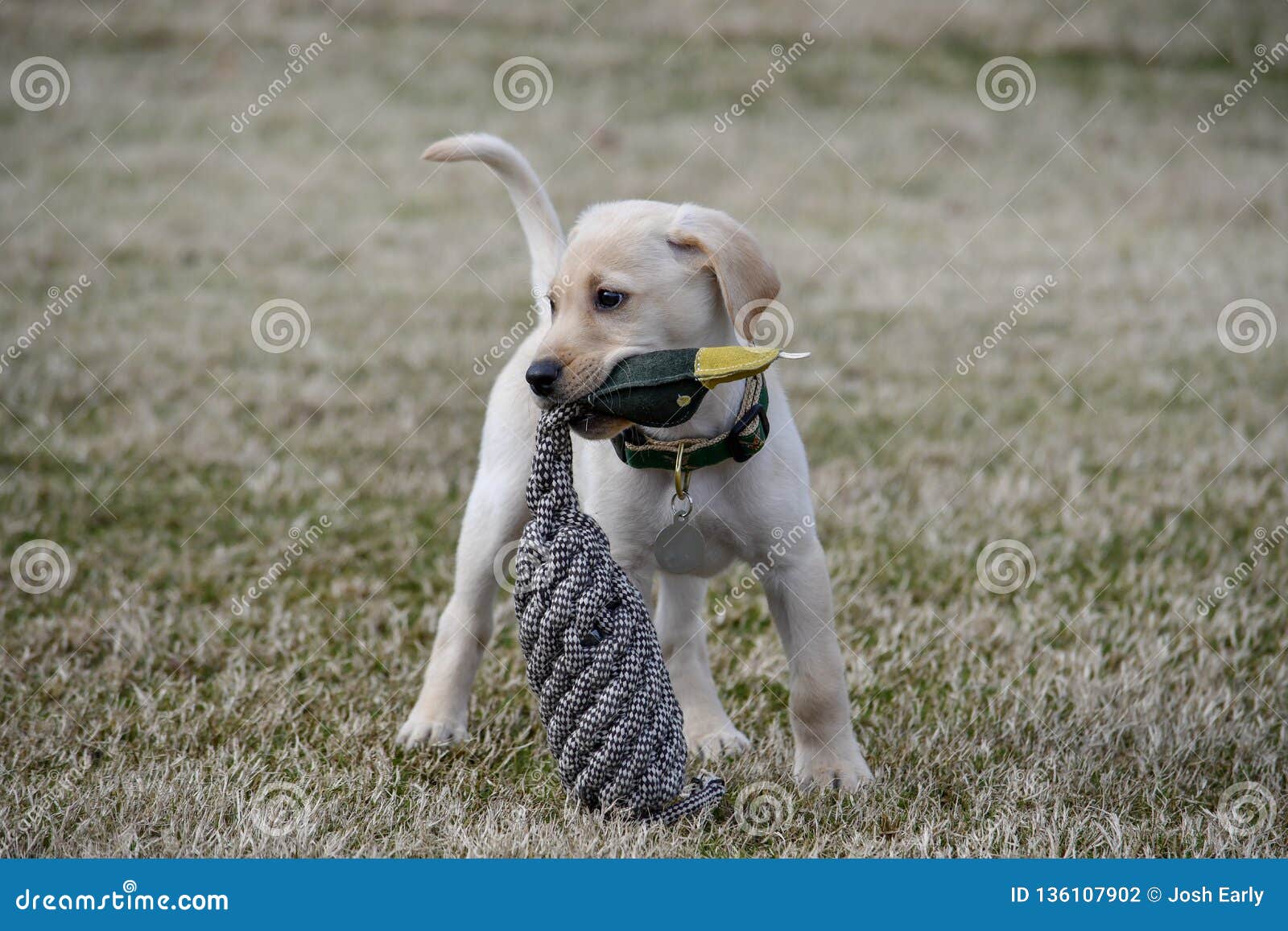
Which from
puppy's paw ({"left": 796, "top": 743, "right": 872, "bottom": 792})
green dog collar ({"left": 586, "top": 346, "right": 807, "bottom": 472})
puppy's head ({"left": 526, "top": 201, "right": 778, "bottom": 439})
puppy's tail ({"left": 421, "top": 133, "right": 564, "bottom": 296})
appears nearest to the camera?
green dog collar ({"left": 586, "top": 346, "right": 807, "bottom": 472})

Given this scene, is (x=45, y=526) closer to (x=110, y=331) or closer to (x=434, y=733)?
(x=434, y=733)

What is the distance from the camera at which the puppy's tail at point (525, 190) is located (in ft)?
10.0

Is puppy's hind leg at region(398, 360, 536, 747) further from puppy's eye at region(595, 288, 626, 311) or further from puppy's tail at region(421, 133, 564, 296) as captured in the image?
puppy's eye at region(595, 288, 626, 311)

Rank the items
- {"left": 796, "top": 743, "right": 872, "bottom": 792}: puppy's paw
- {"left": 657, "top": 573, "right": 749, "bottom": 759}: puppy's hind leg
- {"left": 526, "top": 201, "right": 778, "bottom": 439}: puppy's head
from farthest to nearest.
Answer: {"left": 657, "top": 573, "right": 749, "bottom": 759}: puppy's hind leg
{"left": 796, "top": 743, "right": 872, "bottom": 792}: puppy's paw
{"left": 526, "top": 201, "right": 778, "bottom": 439}: puppy's head

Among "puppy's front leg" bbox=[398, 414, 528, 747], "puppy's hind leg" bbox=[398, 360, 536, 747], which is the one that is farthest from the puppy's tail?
"puppy's front leg" bbox=[398, 414, 528, 747]

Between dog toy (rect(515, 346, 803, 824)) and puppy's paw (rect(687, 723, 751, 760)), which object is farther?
puppy's paw (rect(687, 723, 751, 760))

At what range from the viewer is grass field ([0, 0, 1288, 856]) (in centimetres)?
285

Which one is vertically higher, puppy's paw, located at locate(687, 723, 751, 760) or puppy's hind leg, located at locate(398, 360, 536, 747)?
puppy's hind leg, located at locate(398, 360, 536, 747)

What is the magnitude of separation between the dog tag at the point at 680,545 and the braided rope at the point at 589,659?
194 millimetres

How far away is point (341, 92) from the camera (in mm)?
13008

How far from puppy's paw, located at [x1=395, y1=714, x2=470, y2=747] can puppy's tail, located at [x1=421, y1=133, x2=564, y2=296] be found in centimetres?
111

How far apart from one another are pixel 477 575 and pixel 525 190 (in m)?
0.99

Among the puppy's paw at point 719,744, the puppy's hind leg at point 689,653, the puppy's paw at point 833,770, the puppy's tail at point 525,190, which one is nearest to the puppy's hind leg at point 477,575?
the puppy's tail at point 525,190

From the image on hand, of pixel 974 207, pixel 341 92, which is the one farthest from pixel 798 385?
pixel 341 92
